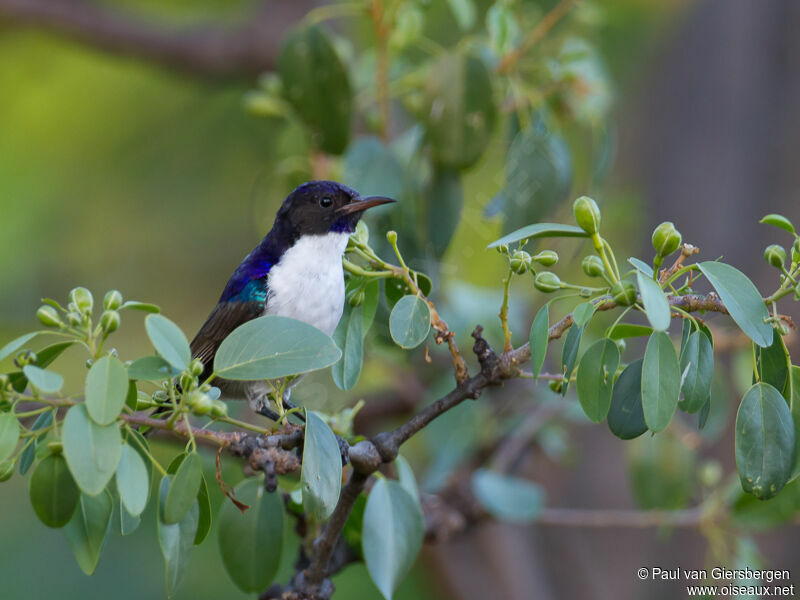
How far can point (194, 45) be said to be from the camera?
526cm

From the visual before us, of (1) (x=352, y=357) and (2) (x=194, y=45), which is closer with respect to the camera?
(1) (x=352, y=357)

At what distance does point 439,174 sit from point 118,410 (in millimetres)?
1793

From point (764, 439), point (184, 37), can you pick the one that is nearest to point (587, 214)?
point (764, 439)

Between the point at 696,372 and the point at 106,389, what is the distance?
3.08 ft

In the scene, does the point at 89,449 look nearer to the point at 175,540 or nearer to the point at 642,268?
the point at 175,540

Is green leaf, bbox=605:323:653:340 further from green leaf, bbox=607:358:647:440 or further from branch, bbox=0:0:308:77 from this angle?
branch, bbox=0:0:308:77

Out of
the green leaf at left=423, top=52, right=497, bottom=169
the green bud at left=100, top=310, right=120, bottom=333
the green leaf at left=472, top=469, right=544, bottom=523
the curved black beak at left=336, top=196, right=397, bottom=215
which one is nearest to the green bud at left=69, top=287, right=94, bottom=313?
the green bud at left=100, top=310, right=120, bottom=333

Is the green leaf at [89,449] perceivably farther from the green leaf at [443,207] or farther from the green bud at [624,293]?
the green leaf at [443,207]

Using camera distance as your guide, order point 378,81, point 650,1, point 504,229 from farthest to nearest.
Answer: point 650,1 < point 378,81 < point 504,229

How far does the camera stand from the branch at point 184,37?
5.24m

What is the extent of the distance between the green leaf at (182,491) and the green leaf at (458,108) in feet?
5.17

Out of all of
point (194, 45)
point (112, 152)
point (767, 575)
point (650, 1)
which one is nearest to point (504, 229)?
point (767, 575)

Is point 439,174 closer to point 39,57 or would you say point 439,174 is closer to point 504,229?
point 504,229

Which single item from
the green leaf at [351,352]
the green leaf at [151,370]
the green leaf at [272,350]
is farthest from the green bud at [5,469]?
the green leaf at [351,352]
